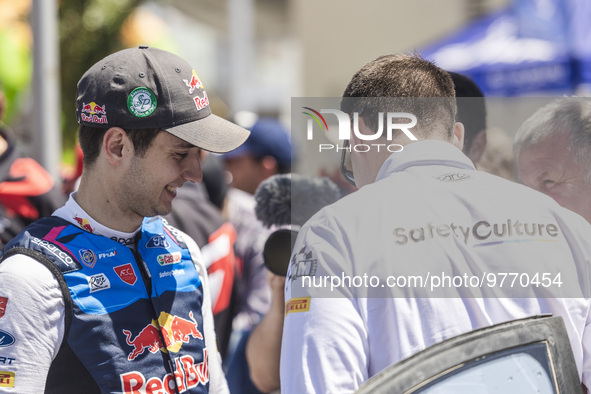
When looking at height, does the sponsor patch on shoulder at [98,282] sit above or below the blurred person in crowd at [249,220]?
below

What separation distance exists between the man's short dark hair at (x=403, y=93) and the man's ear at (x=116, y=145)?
21.3 inches

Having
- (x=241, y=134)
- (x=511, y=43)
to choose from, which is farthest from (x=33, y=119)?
(x=511, y=43)

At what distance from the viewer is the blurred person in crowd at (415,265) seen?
1.55 metres

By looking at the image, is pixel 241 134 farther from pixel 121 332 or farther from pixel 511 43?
pixel 511 43

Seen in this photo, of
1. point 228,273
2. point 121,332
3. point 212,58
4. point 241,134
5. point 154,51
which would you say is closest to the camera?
point 121,332

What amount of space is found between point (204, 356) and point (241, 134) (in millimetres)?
590

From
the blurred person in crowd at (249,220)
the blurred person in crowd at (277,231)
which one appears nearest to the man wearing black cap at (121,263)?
the blurred person in crowd at (277,231)

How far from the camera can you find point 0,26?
8086mm

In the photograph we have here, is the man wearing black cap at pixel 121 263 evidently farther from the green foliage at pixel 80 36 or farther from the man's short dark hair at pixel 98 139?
the green foliage at pixel 80 36

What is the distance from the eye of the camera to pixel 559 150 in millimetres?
1905

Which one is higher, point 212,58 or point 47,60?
point 212,58

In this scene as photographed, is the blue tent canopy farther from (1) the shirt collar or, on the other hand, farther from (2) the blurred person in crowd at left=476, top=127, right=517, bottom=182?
(1) the shirt collar
